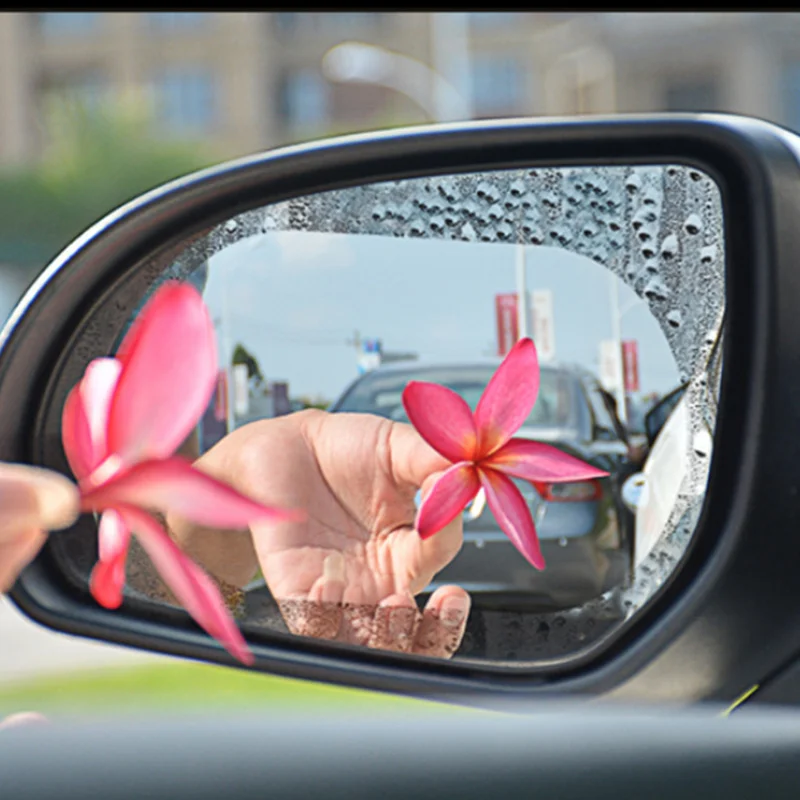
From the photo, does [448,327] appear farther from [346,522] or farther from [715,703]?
[715,703]

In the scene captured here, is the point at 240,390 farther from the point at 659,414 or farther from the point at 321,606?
the point at 659,414

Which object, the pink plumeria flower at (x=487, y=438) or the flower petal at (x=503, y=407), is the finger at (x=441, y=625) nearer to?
the pink plumeria flower at (x=487, y=438)

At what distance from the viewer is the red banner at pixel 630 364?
1.60 meters

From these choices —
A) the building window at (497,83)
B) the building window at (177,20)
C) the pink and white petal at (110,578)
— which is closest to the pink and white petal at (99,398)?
the pink and white petal at (110,578)

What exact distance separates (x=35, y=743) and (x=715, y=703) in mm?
787

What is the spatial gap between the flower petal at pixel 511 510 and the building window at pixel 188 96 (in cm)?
5300

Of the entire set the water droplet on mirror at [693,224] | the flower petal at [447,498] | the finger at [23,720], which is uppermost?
the water droplet on mirror at [693,224]

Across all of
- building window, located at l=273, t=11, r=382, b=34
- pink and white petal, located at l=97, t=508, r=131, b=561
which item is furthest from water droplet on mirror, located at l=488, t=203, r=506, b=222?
building window, located at l=273, t=11, r=382, b=34

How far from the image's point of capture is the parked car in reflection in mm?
1513

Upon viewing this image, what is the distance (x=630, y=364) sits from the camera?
1.62m

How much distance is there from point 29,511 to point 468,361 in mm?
902

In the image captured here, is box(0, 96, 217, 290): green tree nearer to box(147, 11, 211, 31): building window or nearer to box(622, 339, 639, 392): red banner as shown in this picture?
box(147, 11, 211, 31): building window

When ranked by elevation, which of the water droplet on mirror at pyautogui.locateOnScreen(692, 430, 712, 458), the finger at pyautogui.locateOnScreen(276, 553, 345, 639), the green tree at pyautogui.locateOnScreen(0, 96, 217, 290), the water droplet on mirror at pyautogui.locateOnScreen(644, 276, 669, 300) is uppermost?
the green tree at pyautogui.locateOnScreen(0, 96, 217, 290)

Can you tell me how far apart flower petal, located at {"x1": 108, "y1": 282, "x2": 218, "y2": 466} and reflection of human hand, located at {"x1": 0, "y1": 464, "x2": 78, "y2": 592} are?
0.04 meters
